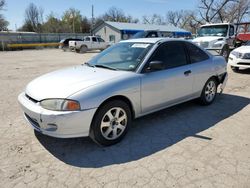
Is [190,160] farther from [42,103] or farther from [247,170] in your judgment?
[42,103]

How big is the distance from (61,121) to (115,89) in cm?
87

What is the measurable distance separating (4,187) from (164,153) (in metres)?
2.05

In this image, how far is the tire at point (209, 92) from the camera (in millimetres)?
4941

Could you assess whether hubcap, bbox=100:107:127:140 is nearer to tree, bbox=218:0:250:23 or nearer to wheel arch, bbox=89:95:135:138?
wheel arch, bbox=89:95:135:138

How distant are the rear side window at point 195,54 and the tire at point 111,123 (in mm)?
2013

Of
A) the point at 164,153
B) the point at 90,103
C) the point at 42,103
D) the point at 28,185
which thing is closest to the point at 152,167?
the point at 164,153

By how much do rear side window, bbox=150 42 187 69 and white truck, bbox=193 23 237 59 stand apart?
8327mm

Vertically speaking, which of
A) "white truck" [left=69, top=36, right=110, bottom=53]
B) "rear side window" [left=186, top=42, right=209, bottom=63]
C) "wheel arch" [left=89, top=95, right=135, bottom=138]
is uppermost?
"white truck" [left=69, top=36, right=110, bottom=53]

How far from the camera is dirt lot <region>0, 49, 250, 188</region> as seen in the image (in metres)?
2.60

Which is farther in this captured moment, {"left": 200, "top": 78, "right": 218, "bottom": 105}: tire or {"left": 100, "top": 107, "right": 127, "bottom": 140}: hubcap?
{"left": 200, "top": 78, "right": 218, "bottom": 105}: tire

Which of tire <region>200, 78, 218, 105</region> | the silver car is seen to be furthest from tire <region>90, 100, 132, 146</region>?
tire <region>200, 78, 218, 105</region>

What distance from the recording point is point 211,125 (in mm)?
4047

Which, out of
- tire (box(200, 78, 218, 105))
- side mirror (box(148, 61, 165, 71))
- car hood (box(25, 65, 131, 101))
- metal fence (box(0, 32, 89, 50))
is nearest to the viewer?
car hood (box(25, 65, 131, 101))

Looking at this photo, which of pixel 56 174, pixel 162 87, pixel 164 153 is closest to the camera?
pixel 56 174
